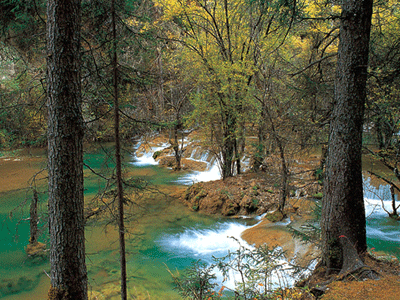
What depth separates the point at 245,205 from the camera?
11.0m

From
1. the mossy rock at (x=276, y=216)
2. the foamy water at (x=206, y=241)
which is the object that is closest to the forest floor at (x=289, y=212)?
the mossy rock at (x=276, y=216)

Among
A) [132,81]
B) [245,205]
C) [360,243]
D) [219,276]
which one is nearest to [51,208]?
[132,81]

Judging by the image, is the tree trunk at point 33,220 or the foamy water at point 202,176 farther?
the foamy water at point 202,176

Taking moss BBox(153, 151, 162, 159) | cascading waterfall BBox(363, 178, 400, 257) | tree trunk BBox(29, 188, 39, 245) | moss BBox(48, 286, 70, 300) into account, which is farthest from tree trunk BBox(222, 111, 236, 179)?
moss BBox(153, 151, 162, 159)

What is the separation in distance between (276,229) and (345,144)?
17.7 ft

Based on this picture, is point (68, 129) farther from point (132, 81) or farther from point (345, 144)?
point (345, 144)

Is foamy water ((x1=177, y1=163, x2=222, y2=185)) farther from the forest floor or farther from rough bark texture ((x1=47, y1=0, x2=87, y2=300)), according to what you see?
rough bark texture ((x1=47, y1=0, x2=87, y2=300))

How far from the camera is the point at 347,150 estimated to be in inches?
172

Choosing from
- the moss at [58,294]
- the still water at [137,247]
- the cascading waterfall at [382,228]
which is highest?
the moss at [58,294]

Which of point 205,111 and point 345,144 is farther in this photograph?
point 205,111

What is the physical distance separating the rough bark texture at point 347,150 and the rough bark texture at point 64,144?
4096mm

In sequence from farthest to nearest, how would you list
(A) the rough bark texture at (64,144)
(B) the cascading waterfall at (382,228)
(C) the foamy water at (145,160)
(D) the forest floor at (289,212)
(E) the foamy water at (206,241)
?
(C) the foamy water at (145,160) → (E) the foamy water at (206,241) → (B) the cascading waterfall at (382,228) → (D) the forest floor at (289,212) → (A) the rough bark texture at (64,144)

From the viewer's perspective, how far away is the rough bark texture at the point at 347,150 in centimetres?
420

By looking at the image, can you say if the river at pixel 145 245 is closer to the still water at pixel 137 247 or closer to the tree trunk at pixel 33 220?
the still water at pixel 137 247
